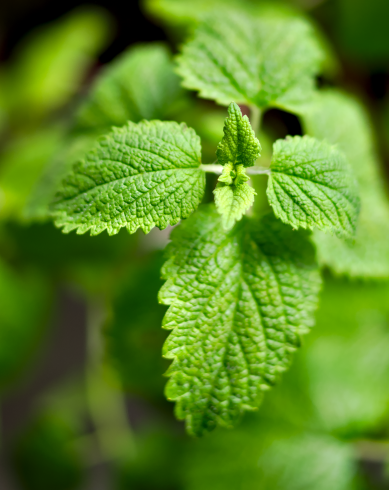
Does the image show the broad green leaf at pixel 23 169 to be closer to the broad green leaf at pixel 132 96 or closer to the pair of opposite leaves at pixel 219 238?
the broad green leaf at pixel 132 96

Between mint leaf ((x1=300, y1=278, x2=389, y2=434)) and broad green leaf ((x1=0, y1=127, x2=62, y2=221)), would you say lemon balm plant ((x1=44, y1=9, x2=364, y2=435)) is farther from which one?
broad green leaf ((x1=0, y1=127, x2=62, y2=221))

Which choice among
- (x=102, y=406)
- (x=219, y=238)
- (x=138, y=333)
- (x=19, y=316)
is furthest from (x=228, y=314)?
(x=102, y=406)

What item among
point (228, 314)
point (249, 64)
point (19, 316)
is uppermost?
point (249, 64)

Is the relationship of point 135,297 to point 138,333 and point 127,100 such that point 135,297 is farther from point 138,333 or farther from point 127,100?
point 127,100

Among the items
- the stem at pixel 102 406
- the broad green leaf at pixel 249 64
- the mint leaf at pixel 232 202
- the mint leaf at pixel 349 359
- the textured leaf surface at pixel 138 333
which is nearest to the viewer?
the mint leaf at pixel 232 202

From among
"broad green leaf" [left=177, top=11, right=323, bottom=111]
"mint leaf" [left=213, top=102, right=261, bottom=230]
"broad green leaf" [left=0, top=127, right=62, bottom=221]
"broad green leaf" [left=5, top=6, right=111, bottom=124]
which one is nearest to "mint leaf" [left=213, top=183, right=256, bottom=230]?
"mint leaf" [left=213, top=102, right=261, bottom=230]

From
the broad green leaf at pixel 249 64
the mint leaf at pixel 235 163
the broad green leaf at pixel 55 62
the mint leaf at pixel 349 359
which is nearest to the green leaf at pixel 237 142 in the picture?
the mint leaf at pixel 235 163
